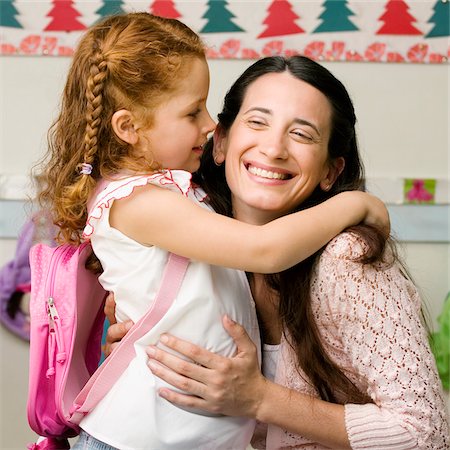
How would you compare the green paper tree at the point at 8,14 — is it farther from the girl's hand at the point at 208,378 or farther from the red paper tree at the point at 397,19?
the girl's hand at the point at 208,378

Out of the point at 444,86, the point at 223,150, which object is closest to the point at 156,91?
the point at 223,150

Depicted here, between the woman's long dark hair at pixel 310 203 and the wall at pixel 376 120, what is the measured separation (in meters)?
1.31

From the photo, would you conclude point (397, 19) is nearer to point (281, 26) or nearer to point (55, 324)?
point (281, 26)

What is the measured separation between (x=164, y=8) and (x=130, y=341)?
1.90m

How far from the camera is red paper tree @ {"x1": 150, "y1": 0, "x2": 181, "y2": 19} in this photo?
3182mm

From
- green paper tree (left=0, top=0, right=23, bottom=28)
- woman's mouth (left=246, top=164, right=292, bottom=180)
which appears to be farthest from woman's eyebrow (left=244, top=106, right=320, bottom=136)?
green paper tree (left=0, top=0, right=23, bottom=28)

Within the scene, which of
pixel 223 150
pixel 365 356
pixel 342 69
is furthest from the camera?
pixel 342 69

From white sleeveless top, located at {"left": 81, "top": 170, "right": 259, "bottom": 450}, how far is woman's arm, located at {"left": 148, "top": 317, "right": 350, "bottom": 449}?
0.02 m

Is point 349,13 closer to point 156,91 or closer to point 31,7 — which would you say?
point 31,7

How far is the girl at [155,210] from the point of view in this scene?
1.58 m

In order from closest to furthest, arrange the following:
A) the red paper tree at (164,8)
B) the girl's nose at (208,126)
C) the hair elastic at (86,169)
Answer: the hair elastic at (86,169), the girl's nose at (208,126), the red paper tree at (164,8)

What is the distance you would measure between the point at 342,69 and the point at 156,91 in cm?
166

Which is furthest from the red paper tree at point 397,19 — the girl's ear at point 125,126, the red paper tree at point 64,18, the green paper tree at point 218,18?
the girl's ear at point 125,126

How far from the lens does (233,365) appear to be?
1.63 metres
